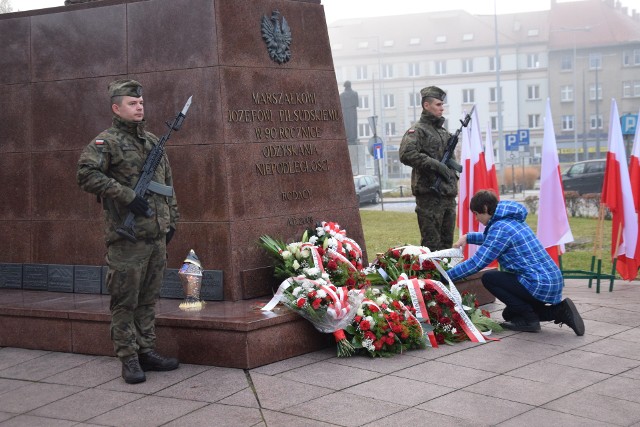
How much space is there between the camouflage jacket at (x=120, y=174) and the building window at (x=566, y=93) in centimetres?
7042

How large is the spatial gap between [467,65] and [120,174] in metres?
70.4

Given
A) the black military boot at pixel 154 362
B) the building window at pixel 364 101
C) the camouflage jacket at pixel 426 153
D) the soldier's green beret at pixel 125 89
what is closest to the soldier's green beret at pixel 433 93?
the camouflage jacket at pixel 426 153

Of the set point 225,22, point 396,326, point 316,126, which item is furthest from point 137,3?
point 396,326

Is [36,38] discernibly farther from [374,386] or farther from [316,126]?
[374,386]

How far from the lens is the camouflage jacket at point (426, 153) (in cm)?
912

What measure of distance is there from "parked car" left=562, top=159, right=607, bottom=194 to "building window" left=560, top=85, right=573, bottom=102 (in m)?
41.4

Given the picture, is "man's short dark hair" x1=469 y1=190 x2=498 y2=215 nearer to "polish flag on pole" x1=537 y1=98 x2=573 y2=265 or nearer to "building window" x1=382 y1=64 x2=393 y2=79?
"polish flag on pole" x1=537 y1=98 x2=573 y2=265

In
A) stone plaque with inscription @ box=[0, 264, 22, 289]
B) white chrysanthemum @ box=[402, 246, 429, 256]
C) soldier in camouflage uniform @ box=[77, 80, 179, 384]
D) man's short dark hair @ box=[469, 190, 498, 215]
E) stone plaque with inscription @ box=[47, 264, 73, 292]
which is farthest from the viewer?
stone plaque with inscription @ box=[0, 264, 22, 289]

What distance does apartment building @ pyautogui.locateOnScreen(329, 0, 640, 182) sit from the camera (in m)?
72.7

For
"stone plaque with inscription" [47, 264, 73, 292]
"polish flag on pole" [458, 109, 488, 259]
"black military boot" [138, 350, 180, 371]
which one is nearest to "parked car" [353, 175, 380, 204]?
"polish flag on pole" [458, 109, 488, 259]

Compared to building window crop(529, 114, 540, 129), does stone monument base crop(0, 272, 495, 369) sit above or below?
below

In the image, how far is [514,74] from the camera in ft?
239

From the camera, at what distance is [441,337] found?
7.24m

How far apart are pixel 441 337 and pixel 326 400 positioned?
1812mm
